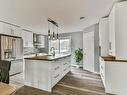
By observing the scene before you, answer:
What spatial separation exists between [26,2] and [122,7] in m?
2.61

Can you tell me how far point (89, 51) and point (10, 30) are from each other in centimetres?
423

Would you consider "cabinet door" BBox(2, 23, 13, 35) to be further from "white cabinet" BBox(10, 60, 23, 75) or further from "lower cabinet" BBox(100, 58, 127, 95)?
"lower cabinet" BBox(100, 58, 127, 95)

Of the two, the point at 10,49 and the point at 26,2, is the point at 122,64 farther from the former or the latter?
the point at 10,49

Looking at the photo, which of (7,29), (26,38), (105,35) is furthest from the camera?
→ (26,38)

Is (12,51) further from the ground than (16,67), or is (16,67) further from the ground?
(12,51)

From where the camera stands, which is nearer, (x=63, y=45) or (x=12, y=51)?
(x=12, y=51)

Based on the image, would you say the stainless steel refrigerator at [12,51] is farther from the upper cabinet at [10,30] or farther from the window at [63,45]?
the window at [63,45]

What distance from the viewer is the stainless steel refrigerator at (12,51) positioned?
4.06 metres

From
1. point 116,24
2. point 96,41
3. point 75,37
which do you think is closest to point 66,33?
point 75,37

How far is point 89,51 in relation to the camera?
18.4ft

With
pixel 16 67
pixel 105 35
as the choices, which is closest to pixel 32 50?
pixel 16 67

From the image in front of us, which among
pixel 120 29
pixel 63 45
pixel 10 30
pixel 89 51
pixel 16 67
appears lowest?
pixel 16 67

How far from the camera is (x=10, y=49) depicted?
174 inches

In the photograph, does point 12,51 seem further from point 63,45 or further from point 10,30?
point 63,45
